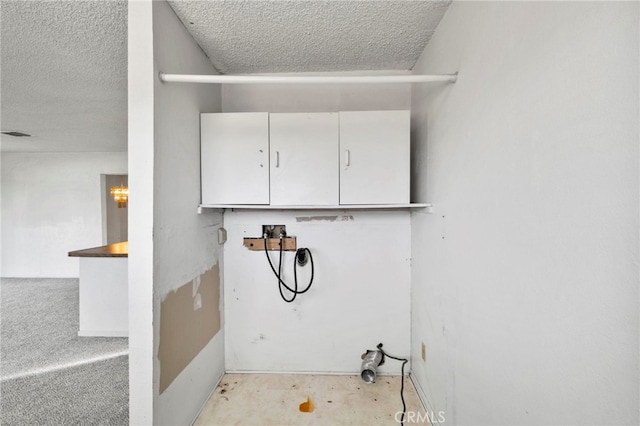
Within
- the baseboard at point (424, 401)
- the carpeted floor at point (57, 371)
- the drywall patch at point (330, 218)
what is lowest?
the carpeted floor at point (57, 371)

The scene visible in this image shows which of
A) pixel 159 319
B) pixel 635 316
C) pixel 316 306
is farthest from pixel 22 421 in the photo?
pixel 635 316

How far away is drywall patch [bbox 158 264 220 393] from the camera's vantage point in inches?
53.2

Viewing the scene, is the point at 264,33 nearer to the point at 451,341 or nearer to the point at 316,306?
the point at 316,306

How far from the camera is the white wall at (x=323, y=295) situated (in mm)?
2076

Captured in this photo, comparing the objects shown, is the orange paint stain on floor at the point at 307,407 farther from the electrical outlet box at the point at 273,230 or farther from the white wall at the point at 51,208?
the white wall at the point at 51,208

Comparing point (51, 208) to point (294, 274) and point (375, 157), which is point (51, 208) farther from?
point (375, 157)

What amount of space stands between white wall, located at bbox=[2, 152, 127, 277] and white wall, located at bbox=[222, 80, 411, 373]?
4286 millimetres

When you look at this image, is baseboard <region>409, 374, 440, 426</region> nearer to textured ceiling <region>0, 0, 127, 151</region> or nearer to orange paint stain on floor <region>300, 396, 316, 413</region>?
orange paint stain on floor <region>300, 396, 316, 413</region>

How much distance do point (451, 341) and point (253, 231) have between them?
4.72 feet

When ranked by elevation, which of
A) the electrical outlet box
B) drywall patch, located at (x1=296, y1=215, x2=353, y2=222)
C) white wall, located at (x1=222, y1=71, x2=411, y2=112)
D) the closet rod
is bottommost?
the electrical outlet box

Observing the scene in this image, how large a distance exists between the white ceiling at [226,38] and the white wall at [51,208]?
278 cm

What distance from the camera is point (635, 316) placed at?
555mm

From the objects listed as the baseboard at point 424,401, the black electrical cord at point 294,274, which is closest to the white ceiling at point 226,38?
the black electrical cord at point 294,274

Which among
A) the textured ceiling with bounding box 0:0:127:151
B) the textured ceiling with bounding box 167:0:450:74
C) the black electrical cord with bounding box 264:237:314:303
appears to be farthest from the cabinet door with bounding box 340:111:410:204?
the textured ceiling with bounding box 0:0:127:151
